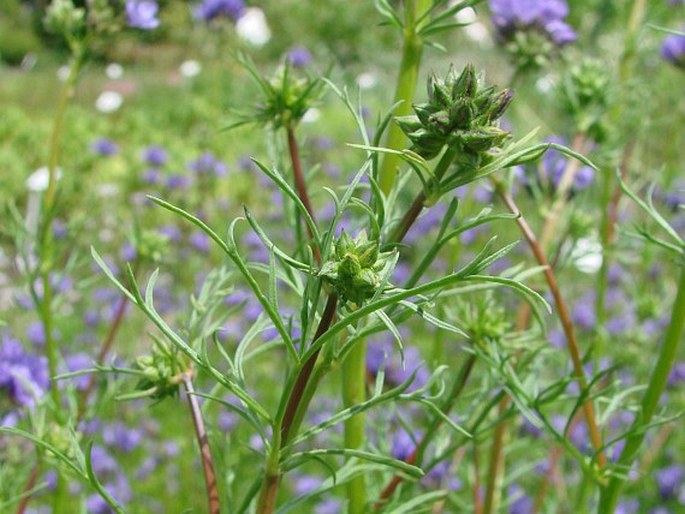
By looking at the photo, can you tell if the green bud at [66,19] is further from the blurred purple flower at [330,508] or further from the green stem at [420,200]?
the blurred purple flower at [330,508]

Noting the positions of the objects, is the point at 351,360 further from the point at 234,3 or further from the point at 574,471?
the point at 234,3

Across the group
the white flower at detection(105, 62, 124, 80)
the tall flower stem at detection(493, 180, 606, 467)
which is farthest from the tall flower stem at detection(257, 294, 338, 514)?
the white flower at detection(105, 62, 124, 80)

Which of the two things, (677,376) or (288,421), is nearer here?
(288,421)

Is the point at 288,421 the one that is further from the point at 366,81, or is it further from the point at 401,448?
the point at 366,81

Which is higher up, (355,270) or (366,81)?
(366,81)

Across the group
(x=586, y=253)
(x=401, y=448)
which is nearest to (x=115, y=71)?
(x=401, y=448)

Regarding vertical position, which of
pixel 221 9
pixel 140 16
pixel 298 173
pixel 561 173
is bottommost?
pixel 298 173
